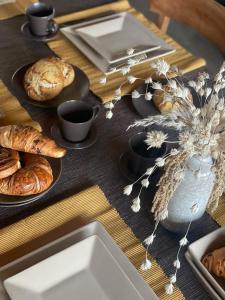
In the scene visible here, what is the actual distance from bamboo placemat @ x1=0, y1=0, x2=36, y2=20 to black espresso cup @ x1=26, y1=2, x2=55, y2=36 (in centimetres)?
11

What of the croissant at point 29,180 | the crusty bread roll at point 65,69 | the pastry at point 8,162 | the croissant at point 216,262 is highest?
the crusty bread roll at point 65,69

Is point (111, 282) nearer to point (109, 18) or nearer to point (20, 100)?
point (20, 100)

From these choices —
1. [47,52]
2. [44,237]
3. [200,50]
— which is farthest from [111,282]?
[200,50]

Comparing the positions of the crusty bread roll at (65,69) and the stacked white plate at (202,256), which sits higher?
the crusty bread roll at (65,69)

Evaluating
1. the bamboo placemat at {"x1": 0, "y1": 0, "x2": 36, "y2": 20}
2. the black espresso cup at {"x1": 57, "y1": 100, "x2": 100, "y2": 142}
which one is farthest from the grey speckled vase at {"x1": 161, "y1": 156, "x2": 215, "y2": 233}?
the bamboo placemat at {"x1": 0, "y1": 0, "x2": 36, "y2": 20}

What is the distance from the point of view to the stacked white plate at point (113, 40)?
3.29 feet

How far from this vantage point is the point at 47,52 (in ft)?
3.35

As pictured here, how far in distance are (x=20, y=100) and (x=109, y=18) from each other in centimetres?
41

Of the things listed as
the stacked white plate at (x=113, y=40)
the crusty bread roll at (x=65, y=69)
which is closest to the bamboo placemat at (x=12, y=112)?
the crusty bread roll at (x=65, y=69)

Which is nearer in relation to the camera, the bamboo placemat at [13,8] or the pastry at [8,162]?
the pastry at [8,162]

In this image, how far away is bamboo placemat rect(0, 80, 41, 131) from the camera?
0.83 metres

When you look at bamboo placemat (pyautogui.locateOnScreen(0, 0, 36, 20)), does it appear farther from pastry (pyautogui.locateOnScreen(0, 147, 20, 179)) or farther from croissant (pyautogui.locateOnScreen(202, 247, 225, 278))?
croissant (pyautogui.locateOnScreen(202, 247, 225, 278))

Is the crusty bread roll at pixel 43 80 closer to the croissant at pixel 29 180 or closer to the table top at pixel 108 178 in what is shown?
the table top at pixel 108 178

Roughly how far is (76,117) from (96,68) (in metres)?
0.24
